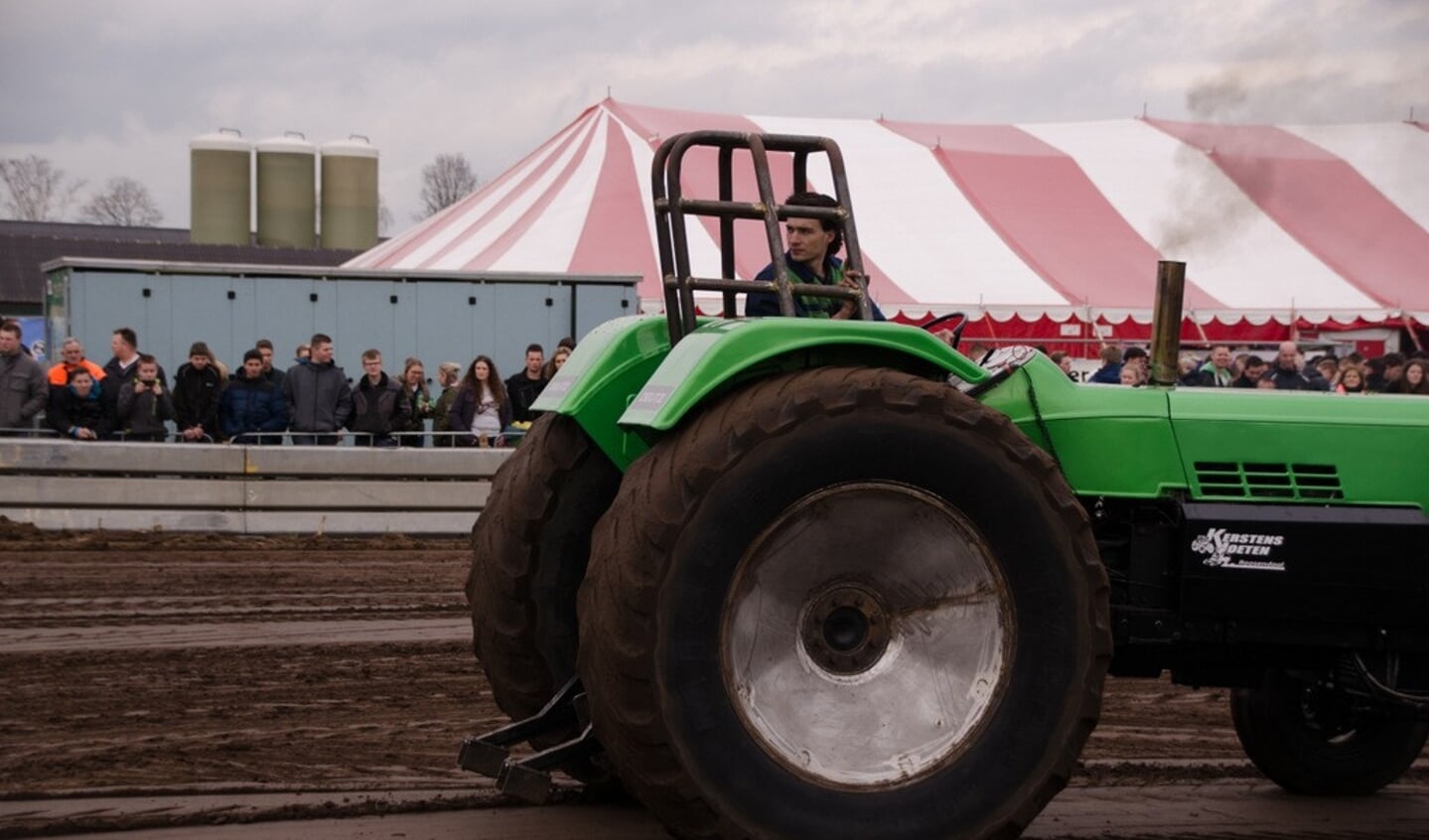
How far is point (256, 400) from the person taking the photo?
14.7 metres

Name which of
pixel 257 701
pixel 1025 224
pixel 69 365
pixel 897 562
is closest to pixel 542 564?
pixel 897 562

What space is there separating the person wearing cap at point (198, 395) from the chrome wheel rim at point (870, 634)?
37.1 feet

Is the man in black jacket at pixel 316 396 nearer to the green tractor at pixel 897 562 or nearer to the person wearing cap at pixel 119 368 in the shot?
the person wearing cap at pixel 119 368

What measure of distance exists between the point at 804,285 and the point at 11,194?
330ft

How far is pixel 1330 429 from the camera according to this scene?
498 cm

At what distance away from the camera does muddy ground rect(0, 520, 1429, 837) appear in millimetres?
5418

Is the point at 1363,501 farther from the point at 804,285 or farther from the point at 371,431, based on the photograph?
the point at 371,431

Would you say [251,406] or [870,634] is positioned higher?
[251,406]

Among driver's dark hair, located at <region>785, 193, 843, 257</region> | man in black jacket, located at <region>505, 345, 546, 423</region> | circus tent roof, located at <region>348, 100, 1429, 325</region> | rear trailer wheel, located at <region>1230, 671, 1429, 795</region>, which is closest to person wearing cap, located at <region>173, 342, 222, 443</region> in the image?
man in black jacket, located at <region>505, 345, 546, 423</region>

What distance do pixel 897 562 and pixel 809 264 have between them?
1135mm

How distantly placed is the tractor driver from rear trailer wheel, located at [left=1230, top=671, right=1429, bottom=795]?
197 cm

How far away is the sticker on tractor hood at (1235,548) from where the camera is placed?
4.77m

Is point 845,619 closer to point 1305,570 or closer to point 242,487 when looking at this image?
point 1305,570

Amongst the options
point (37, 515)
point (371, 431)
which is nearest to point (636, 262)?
point (371, 431)
